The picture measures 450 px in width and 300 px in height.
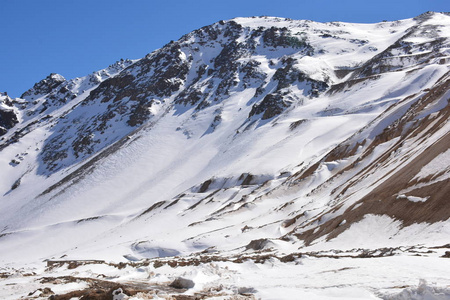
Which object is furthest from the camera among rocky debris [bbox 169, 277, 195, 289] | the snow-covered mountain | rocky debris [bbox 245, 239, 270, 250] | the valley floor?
rocky debris [bbox 245, 239, 270, 250]

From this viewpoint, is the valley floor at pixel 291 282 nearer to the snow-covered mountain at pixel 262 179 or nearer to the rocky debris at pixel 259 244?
the snow-covered mountain at pixel 262 179

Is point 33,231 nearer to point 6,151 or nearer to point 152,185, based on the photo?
point 152,185

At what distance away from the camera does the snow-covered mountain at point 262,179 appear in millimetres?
20422

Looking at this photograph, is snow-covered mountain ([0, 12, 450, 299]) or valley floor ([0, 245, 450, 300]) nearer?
valley floor ([0, 245, 450, 300])

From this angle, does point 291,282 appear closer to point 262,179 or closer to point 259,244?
point 259,244

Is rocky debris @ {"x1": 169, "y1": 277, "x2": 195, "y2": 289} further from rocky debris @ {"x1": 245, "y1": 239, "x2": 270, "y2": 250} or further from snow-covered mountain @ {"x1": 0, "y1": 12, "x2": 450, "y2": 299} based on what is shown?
rocky debris @ {"x1": 245, "y1": 239, "x2": 270, "y2": 250}

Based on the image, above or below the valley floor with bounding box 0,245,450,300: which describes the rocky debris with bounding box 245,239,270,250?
below

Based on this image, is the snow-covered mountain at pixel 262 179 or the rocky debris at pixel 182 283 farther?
the snow-covered mountain at pixel 262 179

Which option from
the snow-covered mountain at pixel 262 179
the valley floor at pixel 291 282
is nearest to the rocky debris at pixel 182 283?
the valley floor at pixel 291 282

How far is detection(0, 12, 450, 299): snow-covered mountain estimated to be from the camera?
804 inches

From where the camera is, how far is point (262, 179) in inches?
3071

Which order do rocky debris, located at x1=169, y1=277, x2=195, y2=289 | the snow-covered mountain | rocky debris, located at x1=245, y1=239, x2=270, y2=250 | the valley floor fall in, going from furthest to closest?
rocky debris, located at x1=245, y1=239, x2=270, y2=250 → the snow-covered mountain → rocky debris, located at x1=169, y1=277, x2=195, y2=289 → the valley floor

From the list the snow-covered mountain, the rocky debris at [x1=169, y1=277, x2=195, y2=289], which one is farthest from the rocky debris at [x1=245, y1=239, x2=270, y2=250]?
the rocky debris at [x1=169, y1=277, x2=195, y2=289]

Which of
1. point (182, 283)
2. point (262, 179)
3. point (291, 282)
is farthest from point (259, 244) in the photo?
point (262, 179)
